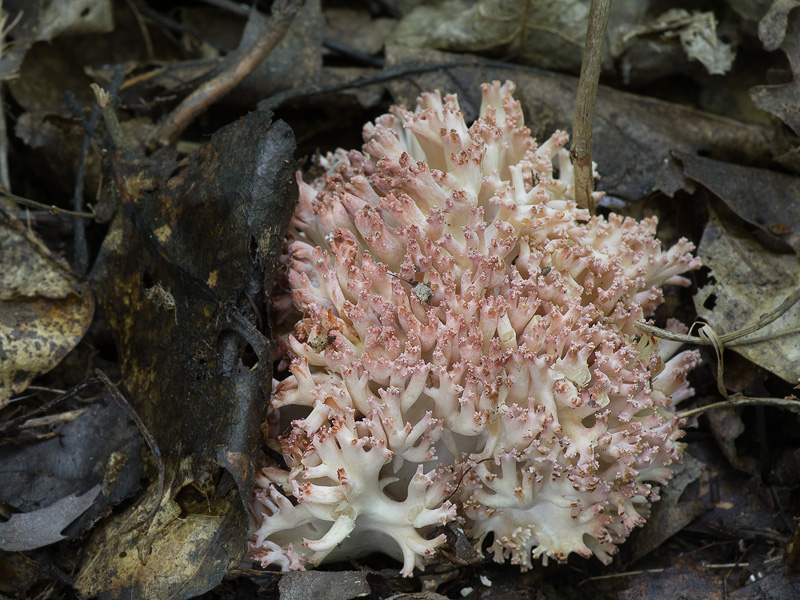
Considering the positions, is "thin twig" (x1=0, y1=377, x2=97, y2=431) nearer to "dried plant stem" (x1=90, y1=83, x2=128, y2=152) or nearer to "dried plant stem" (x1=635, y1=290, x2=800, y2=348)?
"dried plant stem" (x1=90, y1=83, x2=128, y2=152)

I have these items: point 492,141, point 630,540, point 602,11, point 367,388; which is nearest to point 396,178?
point 492,141

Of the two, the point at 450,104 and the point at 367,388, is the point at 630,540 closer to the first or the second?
the point at 367,388

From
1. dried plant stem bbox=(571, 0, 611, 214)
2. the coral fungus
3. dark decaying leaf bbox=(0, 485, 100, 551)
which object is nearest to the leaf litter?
dark decaying leaf bbox=(0, 485, 100, 551)

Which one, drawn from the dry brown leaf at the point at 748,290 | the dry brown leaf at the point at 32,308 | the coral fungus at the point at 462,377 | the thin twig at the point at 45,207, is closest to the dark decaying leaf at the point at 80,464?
the dry brown leaf at the point at 32,308

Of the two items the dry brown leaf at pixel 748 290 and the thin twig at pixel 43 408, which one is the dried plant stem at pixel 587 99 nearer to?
the dry brown leaf at pixel 748 290

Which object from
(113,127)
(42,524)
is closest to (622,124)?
(113,127)

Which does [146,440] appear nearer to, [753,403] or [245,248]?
[245,248]
